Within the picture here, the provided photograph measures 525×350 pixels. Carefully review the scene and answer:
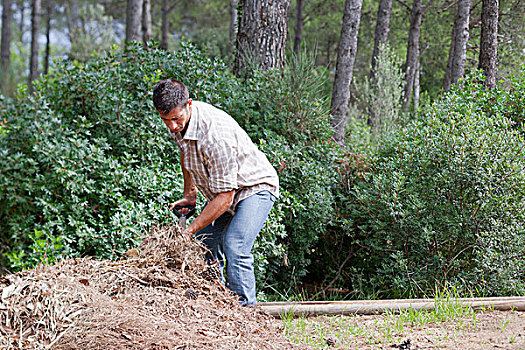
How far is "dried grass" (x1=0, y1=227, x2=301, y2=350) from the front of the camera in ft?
8.19

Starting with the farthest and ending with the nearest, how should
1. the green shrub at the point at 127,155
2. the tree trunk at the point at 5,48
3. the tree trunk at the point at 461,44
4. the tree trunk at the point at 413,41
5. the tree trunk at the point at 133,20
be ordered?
the tree trunk at the point at 5,48
the tree trunk at the point at 413,41
the tree trunk at the point at 133,20
the tree trunk at the point at 461,44
the green shrub at the point at 127,155

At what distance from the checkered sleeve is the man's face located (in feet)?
0.81

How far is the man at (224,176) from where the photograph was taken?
3.06 meters

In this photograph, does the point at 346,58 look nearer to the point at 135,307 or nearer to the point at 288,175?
the point at 288,175

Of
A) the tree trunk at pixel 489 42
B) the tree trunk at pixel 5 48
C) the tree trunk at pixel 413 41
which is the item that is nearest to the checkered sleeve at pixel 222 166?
the tree trunk at pixel 489 42

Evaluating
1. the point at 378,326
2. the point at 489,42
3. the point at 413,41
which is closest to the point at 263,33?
the point at 489,42

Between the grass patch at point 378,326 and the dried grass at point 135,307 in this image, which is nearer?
the dried grass at point 135,307

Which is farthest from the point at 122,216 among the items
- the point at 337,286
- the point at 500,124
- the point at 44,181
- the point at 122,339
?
the point at 500,124

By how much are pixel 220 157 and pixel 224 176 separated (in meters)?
0.13

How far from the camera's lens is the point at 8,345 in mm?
2365

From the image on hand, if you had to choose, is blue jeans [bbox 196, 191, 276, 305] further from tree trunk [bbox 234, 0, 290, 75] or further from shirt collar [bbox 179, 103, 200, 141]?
tree trunk [bbox 234, 0, 290, 75]

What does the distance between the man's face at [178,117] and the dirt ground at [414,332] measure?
1.73m

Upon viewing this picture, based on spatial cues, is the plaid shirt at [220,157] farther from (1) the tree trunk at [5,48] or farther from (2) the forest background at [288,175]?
(1) the tree trunk at [5,48]

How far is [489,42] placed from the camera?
6250 mm
